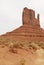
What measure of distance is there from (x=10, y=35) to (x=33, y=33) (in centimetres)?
792

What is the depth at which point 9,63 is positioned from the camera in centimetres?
1293

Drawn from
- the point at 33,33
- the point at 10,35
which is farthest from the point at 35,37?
the point at 10,35

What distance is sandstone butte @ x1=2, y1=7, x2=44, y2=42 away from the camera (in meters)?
75.7

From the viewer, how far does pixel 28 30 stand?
265 feet

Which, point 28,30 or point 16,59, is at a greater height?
point 16,59

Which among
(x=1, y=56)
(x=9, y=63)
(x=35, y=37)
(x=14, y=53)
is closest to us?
(x=9, y=63)

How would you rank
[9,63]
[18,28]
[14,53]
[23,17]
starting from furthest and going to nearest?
[23,17] < [18,28] < [14,53] < [9,63]

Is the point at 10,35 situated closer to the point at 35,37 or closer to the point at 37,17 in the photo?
the point at 35,37

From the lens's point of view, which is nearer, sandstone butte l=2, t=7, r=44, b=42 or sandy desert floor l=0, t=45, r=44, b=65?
sandy desert floor l=0, t=45, r=44, b=65

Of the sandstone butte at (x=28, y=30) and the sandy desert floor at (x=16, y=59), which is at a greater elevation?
the sandy desert floor at (x=16, y=59)

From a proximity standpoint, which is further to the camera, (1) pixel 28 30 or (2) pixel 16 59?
(1) pixel 28 30

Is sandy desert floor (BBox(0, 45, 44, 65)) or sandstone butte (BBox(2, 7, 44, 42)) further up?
sandy desert floor (BBox(0, 45, 44, 65))

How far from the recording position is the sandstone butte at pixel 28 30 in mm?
75688

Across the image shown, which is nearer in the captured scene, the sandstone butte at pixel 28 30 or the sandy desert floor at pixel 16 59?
the sandy desert floor at pixel 16 59
